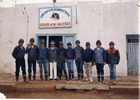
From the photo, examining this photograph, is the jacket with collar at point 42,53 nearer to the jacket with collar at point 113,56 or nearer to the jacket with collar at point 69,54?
the jacket with collar at point 69,54

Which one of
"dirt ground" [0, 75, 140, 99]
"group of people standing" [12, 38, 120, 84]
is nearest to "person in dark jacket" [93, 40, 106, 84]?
"group of people standing" [12, 38, 120, 84]

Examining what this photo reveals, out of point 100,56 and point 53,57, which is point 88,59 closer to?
point 100,56

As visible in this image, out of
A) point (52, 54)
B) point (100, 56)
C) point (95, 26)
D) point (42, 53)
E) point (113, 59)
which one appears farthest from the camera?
point (95, 26)

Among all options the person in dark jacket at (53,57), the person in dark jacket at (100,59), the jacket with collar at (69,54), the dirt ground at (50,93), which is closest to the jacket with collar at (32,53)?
the person in dark jacket at (53,57)

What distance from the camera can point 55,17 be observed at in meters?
6.57

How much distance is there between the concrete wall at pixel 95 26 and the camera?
6.50 meters

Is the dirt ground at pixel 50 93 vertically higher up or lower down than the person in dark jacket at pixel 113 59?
lower down

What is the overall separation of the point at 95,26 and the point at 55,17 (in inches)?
94.4

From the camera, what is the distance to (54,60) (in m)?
5.23

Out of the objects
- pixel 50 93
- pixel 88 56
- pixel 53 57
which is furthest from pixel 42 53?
pixel 88 56

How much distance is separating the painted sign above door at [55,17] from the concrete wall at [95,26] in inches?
9.3

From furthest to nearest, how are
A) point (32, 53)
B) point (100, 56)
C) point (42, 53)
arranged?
point (42, 53) < point (32, 53) < point (100, 56)

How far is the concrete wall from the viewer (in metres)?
6.50

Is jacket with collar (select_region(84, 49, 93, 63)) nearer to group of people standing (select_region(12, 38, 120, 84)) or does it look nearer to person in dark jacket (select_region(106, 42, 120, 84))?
group of people standing (select_region(12, 38, 120, 84))
